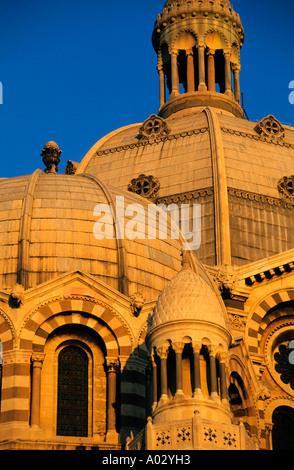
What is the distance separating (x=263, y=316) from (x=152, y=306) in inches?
377

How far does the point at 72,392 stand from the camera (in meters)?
55.2

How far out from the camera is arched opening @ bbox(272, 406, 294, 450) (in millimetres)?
61375

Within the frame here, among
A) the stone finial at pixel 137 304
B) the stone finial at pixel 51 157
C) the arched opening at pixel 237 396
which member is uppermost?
the stone finial at pixel 51 157

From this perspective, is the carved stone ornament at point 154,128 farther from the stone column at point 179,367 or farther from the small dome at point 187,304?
the stone column at point 179,367

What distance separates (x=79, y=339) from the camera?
185 feet

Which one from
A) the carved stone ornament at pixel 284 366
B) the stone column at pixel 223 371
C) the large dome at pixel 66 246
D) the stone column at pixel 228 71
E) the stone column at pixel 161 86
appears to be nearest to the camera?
the stone column at pixel 223 371

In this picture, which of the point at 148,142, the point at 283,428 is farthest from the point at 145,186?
the point at 283,428

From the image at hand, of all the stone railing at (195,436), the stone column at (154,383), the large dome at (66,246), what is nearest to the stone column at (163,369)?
the stone column at (154,383)

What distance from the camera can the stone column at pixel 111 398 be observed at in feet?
177

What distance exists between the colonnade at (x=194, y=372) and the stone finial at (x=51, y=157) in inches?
838

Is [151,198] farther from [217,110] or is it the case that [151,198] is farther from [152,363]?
[152,363]

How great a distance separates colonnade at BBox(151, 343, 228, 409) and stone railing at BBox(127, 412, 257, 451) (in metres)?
2.10

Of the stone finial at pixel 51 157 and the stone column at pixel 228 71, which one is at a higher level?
the stone column at pixel 228 71

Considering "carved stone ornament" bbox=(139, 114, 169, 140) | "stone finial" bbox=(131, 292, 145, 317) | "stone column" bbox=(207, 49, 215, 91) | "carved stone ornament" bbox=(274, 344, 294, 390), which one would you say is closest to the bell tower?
"stone column" bbox=(207, 49, 215, 91)
